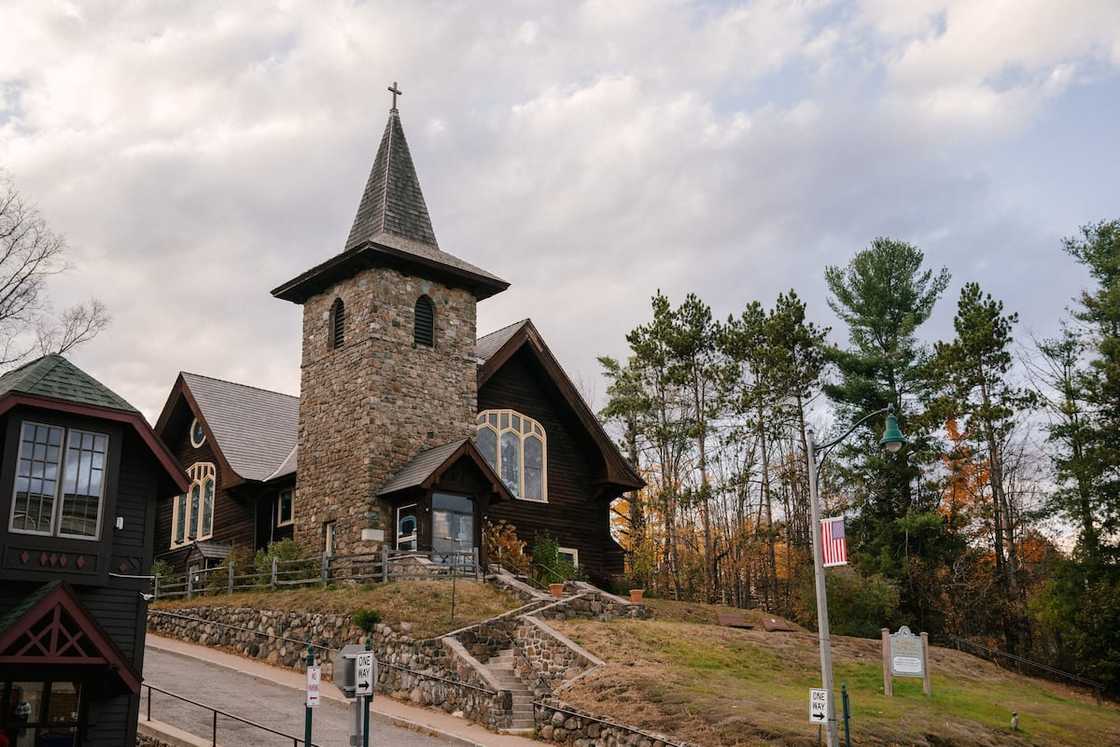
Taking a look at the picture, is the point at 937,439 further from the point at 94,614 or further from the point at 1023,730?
the point at 94,614

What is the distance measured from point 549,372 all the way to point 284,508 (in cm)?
971

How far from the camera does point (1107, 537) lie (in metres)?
37.2

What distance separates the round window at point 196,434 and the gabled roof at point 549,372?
35.6 ft

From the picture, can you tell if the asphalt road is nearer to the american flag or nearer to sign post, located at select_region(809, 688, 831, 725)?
sign post, located at select_region(809, 688, 831, 725)

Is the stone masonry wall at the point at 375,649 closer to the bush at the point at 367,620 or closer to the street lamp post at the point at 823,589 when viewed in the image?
the bush at the point at 367,620

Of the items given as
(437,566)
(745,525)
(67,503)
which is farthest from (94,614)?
(745,525)

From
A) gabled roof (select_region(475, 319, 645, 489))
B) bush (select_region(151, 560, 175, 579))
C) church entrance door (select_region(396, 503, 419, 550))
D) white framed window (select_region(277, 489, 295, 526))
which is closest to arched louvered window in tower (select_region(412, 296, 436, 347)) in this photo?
gabled roof (select_region(475, 319, 645, 489))

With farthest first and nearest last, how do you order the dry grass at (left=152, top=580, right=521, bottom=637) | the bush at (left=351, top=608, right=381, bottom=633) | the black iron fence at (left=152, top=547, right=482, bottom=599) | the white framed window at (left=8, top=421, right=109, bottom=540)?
the black iron fence at (left=152, top=547, right=482, bottom=599) < the bush at (left=351, top=608, right=381, bottom=633) < the dry grass at (left=152, top=580, right=521, bottom=637) < the white framed window at (left=8, top=421, right=109, bottom=540)

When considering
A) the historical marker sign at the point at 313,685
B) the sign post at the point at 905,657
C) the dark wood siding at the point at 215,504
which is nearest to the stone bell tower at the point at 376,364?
the dark wood siding at the point at 215,504

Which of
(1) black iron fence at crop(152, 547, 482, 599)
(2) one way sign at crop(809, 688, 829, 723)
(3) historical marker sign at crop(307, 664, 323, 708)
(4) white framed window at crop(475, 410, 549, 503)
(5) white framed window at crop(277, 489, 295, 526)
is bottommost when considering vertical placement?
(2) one way sign at crop(809, 688, 829, 723)

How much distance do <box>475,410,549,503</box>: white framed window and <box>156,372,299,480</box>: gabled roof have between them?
7748 millimetres

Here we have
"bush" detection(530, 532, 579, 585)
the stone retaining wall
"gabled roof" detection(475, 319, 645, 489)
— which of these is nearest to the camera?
the stone retaining wall

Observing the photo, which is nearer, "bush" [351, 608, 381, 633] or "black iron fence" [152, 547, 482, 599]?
"bush" [351, 608, 381, 633]

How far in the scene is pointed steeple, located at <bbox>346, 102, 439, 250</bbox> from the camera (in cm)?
3528
